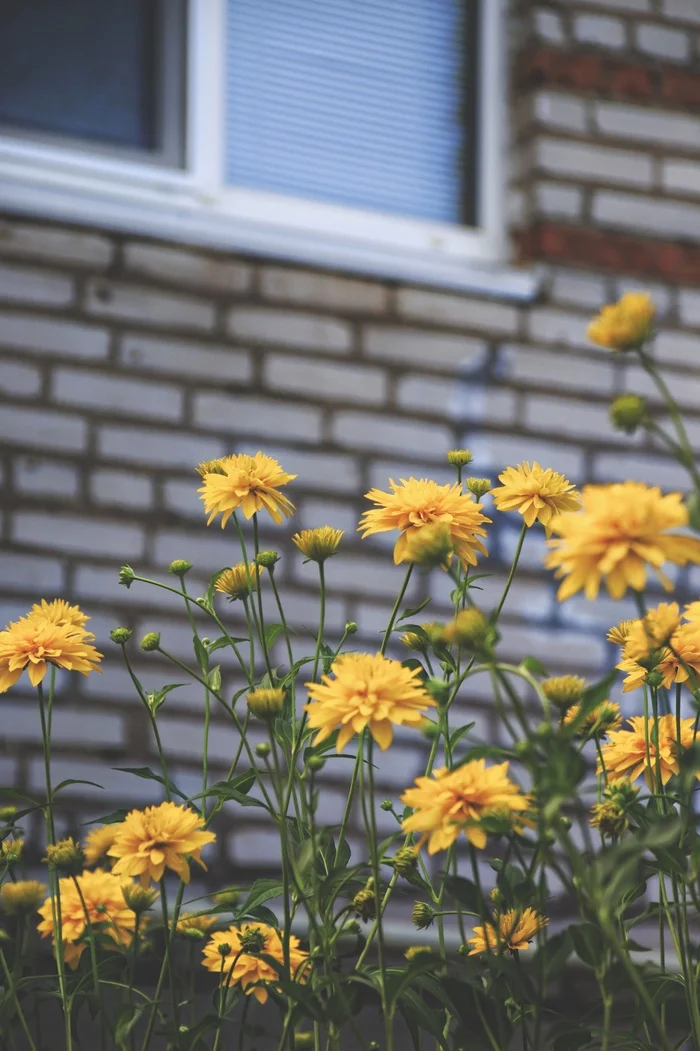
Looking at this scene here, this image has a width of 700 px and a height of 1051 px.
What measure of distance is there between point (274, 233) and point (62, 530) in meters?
0.68

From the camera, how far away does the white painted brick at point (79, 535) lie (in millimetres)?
2082

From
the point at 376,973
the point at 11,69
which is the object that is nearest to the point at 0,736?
the point at 11,69

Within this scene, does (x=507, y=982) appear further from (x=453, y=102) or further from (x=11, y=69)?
(x=453, y=102)

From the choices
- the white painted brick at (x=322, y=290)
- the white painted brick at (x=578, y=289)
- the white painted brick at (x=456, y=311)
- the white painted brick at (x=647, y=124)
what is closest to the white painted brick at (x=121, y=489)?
the white painted brick at (x=322, y=290)

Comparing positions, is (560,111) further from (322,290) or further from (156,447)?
(156,447)

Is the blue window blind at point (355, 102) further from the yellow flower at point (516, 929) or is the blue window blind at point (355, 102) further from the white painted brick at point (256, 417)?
the yellow flower at point (516, 929)

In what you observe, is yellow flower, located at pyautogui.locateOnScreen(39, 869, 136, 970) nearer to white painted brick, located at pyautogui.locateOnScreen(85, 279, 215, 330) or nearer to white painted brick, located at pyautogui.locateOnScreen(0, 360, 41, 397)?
white painted brick, located at pyautogui.locateOnScreen(0, 360, 41, 397)

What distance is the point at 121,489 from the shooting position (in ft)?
7.06

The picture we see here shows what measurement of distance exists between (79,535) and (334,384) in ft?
1.76

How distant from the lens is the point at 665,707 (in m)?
0.95

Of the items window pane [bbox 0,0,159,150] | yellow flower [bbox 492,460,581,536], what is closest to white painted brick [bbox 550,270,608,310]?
Result: window pane [bbox 0,0,159,150]

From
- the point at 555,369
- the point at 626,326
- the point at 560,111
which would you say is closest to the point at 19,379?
the point at 555,369

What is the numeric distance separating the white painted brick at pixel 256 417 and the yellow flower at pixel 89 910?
1315 mm

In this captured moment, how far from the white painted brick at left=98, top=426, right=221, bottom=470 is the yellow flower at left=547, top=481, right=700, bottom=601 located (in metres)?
1.60
